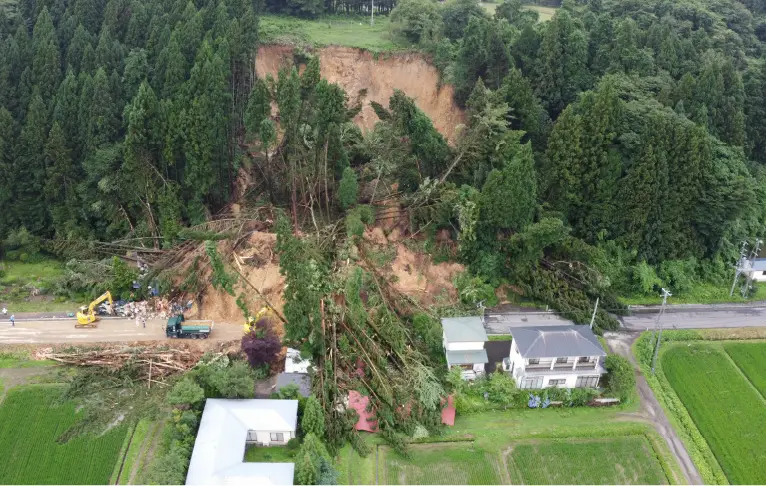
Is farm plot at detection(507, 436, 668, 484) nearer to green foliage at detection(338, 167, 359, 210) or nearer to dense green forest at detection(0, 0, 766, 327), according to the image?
dense green forest at detection(0, 0, 766, 327)

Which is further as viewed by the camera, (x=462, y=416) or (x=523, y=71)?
(x=523, y=71)

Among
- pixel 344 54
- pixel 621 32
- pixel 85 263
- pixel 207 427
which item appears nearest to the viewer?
pixel 207 427

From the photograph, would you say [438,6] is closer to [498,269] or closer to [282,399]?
[498,269]

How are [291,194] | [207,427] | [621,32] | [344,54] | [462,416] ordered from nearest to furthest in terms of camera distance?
[207,427] → [462,416] → [291,194] → [621,32] → [344,54]

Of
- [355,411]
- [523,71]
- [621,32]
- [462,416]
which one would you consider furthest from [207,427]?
[621,32]

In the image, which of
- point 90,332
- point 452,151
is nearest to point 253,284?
point 90,332

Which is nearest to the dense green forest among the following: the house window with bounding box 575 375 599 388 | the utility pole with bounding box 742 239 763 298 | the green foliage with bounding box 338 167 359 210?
the green foliage with bounding box 338 167 359 210

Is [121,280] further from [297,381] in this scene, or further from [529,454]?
[529,454]

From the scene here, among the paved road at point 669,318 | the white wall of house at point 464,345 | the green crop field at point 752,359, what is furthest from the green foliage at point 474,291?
the green crop field at point 752,359
